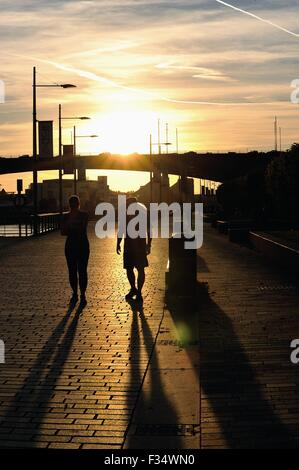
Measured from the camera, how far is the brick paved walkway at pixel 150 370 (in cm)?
625

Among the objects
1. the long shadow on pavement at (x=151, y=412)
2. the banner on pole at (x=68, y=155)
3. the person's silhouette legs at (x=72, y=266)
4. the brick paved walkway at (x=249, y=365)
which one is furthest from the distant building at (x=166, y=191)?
the long shadow on pavement at (x=151, y=412)

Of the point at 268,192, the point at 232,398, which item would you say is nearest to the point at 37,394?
the point at 232,398

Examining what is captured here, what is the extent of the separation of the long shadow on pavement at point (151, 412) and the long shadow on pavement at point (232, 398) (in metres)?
0.25

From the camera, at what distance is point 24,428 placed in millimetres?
6355

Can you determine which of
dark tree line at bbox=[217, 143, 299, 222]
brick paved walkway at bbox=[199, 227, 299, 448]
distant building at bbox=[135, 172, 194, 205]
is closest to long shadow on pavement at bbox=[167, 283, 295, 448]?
brick paved walkway at bbox=[199, 227, 299, 448]

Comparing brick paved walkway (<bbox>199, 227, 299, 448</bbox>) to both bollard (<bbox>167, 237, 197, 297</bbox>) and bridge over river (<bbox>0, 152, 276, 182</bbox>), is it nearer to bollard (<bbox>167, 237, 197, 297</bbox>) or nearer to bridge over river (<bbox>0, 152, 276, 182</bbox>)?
bollard (<bbox>167, 237, 197, 297</bbox>)

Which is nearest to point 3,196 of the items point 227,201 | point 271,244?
point 227,201

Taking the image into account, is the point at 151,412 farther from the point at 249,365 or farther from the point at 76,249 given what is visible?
the point at 76,249

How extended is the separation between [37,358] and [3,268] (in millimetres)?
12666

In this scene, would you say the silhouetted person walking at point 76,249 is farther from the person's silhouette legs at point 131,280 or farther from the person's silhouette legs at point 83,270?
the person's silhouette legs at point 131,280

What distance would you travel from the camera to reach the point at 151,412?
22.3ft

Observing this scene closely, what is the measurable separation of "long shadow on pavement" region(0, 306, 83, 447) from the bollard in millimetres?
2528

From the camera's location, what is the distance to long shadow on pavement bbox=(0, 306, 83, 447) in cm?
623

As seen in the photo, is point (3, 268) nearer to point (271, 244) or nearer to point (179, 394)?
point (271, 244)
